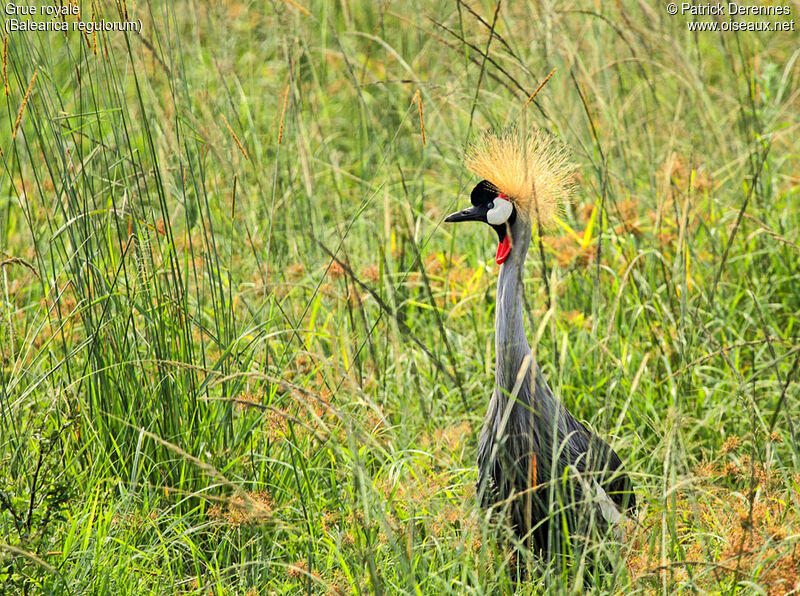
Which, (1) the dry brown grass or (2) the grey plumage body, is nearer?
(1) the dry brown grass

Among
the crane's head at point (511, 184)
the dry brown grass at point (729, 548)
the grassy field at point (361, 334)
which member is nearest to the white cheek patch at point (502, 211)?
the crane's head at point (511, 184)

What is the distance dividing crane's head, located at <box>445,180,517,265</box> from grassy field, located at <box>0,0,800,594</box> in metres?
0.07

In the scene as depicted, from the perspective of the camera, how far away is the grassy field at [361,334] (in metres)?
1.85

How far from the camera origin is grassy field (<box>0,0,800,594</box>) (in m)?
1.85

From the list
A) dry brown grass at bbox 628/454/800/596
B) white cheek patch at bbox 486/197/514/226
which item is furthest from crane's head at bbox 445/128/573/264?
dry brown grass at bbox 628/454/800/596

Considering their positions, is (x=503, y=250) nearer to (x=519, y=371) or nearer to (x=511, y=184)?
(x=511, y=184)

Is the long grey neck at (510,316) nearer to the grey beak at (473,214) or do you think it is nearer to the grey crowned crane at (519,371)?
the grey crowned crane at (519,371)

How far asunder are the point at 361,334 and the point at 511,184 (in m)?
0.76

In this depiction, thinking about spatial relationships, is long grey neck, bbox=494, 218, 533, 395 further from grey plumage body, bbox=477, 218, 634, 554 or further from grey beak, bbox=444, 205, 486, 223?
grey beak, bbox=444, 205, 486, 223

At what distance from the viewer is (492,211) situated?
7.50 feet

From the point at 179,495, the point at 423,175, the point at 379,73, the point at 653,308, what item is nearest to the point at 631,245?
the point at 653,308

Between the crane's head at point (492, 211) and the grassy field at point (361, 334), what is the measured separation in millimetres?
68

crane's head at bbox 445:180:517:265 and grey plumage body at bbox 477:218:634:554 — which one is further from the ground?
crane's head at bbox 445:180:517:265

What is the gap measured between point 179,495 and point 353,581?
546 millimetres
